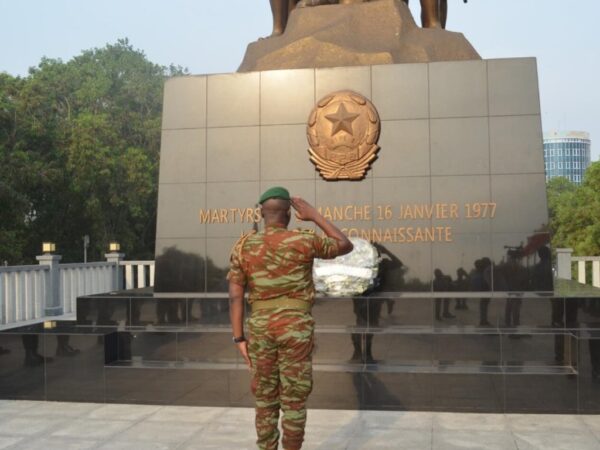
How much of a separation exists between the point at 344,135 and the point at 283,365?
151 inches

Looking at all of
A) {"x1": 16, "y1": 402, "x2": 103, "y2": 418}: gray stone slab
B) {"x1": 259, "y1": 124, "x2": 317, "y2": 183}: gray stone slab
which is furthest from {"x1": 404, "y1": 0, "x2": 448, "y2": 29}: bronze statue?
{"x1": 16, "y1": 402, "x2": 103, "y2": 418}: gray stone slab

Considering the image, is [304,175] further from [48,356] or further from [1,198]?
[1,198]

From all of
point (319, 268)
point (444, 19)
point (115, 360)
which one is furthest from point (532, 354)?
point (444, 19)

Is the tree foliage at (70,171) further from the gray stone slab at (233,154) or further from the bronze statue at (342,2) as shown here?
the gray stone slab at (233,154)

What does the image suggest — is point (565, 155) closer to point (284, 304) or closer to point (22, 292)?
point (22, 292)

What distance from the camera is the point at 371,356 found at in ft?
17.8

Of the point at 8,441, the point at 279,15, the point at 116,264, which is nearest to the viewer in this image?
the point at 8,441

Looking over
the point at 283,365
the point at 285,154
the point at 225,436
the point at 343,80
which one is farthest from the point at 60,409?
the point at 343,80

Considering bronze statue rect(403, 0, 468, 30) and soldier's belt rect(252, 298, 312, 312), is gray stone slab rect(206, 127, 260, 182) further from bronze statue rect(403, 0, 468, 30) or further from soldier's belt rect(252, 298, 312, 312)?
soldier's belt rect(252, 298, 312, 312)

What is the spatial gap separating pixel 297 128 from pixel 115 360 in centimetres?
289

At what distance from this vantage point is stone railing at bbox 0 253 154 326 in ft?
34.1

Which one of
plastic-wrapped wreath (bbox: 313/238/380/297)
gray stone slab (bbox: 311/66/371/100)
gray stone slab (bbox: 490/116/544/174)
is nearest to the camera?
plastic-wrapped wreath (bbox: 313/238/380/297)

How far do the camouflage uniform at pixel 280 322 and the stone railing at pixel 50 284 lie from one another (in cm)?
797

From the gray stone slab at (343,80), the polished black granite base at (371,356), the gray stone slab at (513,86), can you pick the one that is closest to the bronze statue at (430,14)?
the gray stone slab at (513,86)
